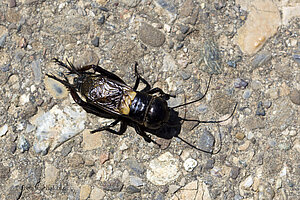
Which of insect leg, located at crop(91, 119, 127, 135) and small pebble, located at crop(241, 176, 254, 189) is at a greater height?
insect leg, located at crop(91, 119, 127, 135)

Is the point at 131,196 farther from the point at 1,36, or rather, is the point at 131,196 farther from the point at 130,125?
the point at 1,36

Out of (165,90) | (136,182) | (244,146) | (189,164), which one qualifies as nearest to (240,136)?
(244,146)

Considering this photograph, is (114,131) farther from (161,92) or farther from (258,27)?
(258,27)

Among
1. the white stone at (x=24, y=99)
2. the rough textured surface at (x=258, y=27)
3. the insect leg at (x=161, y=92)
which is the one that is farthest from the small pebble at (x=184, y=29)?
the white stone at (x=24, y=99)

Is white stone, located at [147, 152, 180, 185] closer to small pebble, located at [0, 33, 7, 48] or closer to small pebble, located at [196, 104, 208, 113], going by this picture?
small pebble, located at [196, 104, 208, 113]

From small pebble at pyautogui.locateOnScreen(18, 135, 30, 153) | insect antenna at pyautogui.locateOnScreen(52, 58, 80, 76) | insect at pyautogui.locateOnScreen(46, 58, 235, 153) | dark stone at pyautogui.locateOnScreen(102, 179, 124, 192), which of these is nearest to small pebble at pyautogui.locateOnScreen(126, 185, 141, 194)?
dark stone at pyautogui.locateOnScreen(102, 179, 124, 192)

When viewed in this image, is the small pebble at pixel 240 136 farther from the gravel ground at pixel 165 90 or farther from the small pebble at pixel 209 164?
the small pebble at pixel 209 164
